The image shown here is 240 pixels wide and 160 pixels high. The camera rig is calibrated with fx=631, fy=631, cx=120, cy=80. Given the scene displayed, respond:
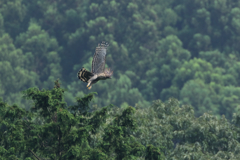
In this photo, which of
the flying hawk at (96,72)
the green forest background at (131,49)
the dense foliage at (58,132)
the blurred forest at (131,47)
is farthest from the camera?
the blurred forest at (131,47)

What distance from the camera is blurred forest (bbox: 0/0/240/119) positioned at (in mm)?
90062

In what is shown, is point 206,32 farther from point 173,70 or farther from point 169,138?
point 169,138

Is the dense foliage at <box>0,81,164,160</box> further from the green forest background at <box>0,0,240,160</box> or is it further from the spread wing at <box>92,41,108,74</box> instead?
the green forest background at <box>0,0,240,160</box>

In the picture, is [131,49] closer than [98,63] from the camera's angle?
No

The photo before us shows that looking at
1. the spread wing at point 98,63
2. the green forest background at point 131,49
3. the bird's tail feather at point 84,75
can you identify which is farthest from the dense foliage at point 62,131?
the green forest background at point 131,49

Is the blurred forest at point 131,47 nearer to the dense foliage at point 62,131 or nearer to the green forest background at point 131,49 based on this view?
the green forest background at point 131,49

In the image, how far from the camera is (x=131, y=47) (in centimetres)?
9856

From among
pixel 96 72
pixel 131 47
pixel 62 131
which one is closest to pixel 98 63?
pixel 96 72

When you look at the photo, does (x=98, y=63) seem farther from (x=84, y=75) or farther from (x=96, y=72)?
(x=84, y=75)

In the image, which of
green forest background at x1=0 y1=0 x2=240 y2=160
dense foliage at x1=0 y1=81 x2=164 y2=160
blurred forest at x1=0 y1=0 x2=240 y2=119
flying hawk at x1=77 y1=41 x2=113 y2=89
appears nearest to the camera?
flying hawk at x1=77 y1=41 x2=113 y2=89

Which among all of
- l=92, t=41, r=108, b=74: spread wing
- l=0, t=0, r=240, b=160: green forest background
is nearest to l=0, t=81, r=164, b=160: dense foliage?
l=92, t=41, r=108, b=74: spread wing

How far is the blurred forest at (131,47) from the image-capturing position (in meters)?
90.1

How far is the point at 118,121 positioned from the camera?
2331 cm

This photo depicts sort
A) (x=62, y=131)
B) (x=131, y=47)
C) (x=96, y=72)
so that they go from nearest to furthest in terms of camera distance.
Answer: (x=96, y=72) < (x=62, y=131) < (x=131, y=47)
